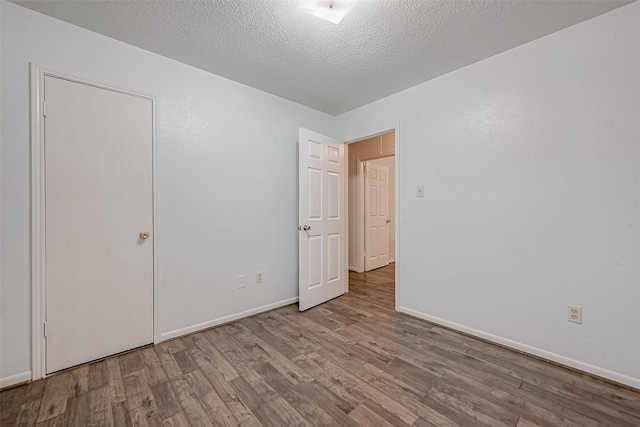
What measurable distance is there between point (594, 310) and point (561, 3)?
2.04 metres

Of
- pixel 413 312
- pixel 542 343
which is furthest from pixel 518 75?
pixel 413 312

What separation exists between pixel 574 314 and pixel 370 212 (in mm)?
3216

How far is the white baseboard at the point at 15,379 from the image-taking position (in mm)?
1634

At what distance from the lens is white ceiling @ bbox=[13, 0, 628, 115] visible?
5.55 ft

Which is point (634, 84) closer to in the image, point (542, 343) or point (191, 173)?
point (542, 343)

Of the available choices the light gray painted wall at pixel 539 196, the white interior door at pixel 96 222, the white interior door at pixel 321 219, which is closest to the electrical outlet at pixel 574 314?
the light gray painted wall at pixel 539 196

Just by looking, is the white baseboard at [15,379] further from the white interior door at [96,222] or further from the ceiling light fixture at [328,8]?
the ceiling light fixture at [328,8]

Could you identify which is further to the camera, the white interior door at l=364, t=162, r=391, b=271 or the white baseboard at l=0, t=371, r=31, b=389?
the white interior door at l=364, t=162, r=391, b=271

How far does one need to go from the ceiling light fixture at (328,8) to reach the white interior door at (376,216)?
10.5 feet

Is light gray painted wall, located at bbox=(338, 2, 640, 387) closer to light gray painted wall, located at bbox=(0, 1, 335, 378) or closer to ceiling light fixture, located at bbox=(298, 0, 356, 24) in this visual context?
ceiling light fixture, located at bbox=(298, 0, 356, 24)

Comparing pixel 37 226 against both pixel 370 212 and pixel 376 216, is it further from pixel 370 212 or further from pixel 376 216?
pixel 376 216

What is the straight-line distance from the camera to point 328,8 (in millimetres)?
1641

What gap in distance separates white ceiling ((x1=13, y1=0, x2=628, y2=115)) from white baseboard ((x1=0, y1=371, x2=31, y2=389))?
2.39m

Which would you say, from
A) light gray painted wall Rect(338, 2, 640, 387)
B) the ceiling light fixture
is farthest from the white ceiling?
light gray painted wall Rect(338, 2, 640, 387)
